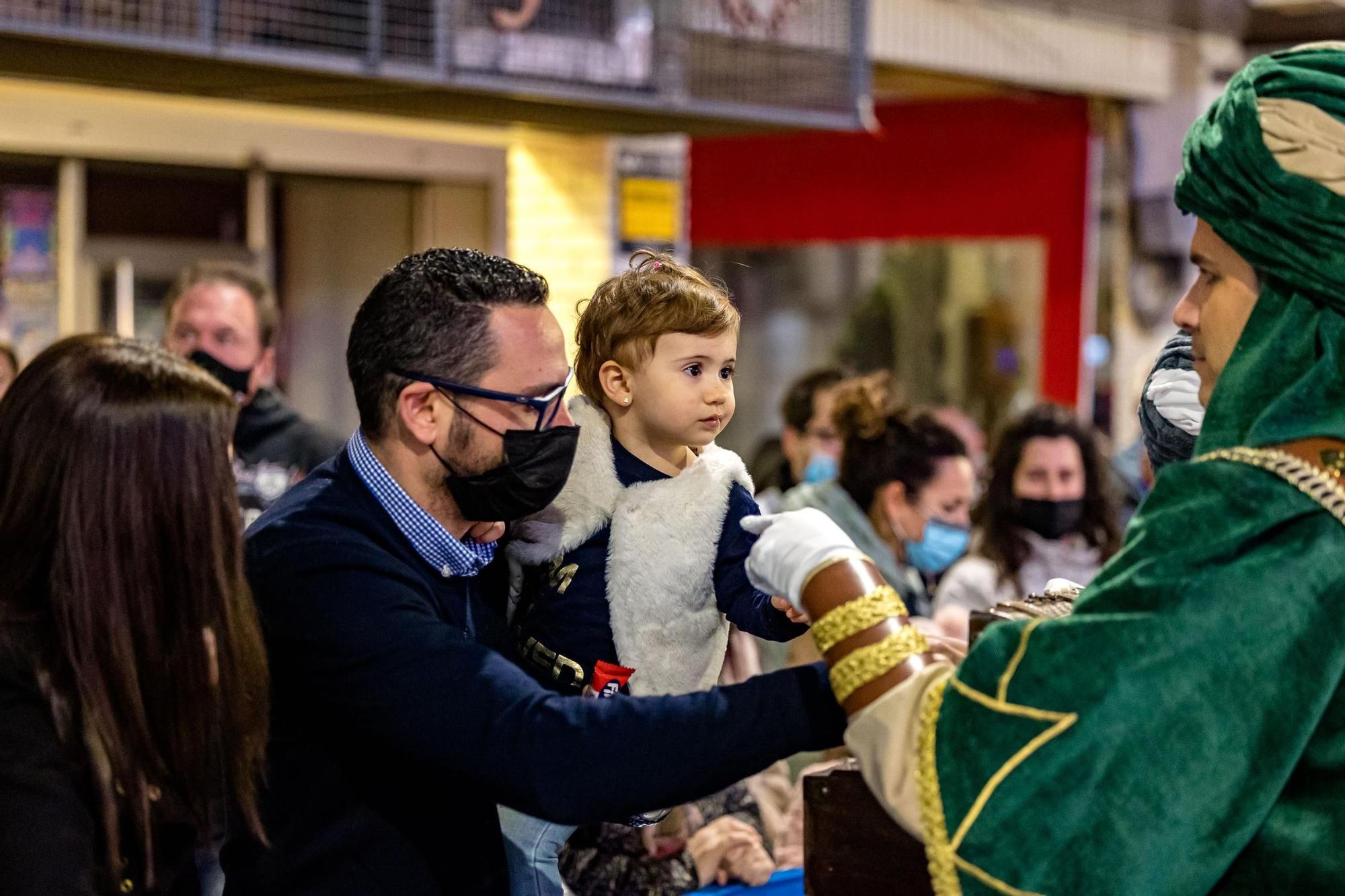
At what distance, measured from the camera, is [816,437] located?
18.5ft

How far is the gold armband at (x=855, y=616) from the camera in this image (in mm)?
1763

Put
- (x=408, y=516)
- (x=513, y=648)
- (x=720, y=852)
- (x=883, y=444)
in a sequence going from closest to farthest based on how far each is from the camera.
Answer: (x=408, y=516) < (x=513, y=648) < (x=720, y=852) < (x=883, y=444)

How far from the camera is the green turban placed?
164cm

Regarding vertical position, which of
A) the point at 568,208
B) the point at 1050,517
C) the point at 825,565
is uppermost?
the point at 568,208

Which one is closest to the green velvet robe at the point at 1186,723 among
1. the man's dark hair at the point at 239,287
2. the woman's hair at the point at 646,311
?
the woman's hair at the point at 646,311

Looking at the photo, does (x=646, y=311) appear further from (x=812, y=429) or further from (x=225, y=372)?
(x=812, y=429)

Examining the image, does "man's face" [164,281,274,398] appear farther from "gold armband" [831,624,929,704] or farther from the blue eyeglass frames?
"gold armband" [831,624,929,704]

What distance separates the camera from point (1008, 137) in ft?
29.6

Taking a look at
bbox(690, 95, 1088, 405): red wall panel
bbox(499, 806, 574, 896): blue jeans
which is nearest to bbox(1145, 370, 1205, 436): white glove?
bbox(499, 806, 574, 896): blue jeans

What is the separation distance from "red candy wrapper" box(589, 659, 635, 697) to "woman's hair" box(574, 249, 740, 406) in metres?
0.46

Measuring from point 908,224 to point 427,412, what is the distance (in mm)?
7574

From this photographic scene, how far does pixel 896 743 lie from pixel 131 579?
873 millimetres

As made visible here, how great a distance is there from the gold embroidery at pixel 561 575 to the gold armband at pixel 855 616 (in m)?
0.72

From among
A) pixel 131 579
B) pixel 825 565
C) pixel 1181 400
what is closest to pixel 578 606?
pixel 825 565
